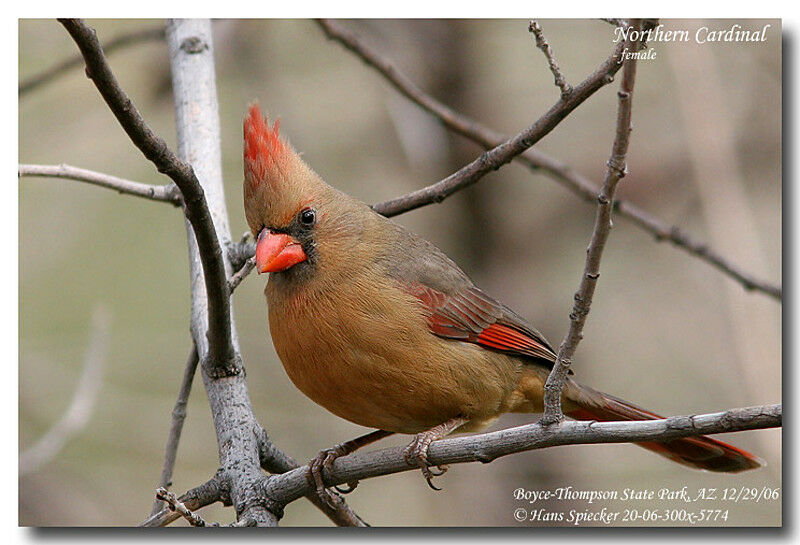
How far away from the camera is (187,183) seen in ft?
7.16

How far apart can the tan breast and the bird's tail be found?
437 millimetres

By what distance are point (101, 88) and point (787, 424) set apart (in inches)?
95.4

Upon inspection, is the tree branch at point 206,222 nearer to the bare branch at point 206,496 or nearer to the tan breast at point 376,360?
the bare branch at point 206,496

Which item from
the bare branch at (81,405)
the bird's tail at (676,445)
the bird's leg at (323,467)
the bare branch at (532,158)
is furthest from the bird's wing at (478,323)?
the bare branch at (81,405)

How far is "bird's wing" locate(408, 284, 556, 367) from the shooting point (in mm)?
2941

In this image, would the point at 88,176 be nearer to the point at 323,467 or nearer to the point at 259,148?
the point at 259,148

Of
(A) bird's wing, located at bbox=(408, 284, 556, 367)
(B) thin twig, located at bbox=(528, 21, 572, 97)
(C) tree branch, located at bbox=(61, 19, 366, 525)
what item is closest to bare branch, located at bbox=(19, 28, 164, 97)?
(C) tree branch, located at bbox=(61, 19, 366, 525)

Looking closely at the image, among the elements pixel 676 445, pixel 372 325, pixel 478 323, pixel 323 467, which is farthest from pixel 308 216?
pixel 676 445

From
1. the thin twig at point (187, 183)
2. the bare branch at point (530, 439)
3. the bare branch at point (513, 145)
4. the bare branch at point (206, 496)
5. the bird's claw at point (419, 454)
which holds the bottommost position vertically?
the bare branch at point (206, 496)

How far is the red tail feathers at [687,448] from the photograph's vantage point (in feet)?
10.4

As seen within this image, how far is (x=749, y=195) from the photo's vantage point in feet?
13.2

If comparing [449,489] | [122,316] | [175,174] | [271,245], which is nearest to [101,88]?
[175,174]

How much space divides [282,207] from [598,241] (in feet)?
3.60

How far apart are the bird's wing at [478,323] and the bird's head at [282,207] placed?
33cm
